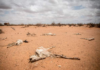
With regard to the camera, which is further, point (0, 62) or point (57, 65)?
point (0, 62)

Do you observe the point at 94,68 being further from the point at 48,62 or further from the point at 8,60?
the point at 8,60

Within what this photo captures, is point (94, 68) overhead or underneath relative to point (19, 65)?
overhead

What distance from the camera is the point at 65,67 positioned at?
2.13 meters

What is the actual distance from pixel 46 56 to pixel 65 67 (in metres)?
0.95

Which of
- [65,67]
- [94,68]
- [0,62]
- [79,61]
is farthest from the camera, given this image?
[0,62]

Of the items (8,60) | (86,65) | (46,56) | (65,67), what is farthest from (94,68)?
(8,60)

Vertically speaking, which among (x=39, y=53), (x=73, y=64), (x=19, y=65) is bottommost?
(x=19, y=65)

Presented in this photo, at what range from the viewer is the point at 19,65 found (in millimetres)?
2404

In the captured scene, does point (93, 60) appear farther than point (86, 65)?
Yes

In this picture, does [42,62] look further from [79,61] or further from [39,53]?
[79,61]

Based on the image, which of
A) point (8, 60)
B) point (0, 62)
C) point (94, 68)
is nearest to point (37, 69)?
point (8, 60)

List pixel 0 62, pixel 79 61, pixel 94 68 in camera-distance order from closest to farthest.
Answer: pixel 94 68 → pixel 79 61 → pixel 0 62

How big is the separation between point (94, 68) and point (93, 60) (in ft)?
1.49

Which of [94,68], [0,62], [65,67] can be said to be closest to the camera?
[94,68]
